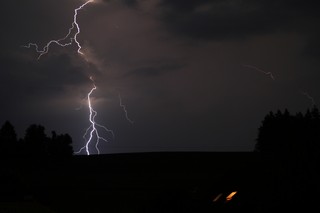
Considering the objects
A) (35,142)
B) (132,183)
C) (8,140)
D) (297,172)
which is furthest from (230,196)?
(35,142)

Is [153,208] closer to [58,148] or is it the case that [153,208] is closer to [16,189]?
[16,189]

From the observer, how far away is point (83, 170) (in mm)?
36719

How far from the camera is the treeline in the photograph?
55156 mm

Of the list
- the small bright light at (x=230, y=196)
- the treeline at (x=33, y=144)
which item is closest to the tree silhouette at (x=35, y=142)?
the treeline at (x=33, y=144)

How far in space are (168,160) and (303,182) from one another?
34230 mm

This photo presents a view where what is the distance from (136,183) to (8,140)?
31446mm

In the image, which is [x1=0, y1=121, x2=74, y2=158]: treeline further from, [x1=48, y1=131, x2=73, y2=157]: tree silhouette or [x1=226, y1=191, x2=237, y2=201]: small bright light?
[x1=226, y1=191, x2=237, y2=201]: small bright light

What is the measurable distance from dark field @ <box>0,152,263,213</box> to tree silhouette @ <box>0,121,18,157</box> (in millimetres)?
13397

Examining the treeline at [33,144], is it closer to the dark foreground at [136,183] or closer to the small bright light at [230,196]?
the dark foreground at [136,183]

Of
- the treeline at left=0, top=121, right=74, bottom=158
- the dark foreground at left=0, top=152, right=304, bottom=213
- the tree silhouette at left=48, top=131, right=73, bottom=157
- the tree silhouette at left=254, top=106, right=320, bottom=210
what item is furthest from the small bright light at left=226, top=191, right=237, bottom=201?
the tree silhouette at left=48, top=131, right=73, bottom=157

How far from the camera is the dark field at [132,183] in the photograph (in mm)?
6176

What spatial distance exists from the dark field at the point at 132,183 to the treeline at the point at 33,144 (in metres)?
14.0

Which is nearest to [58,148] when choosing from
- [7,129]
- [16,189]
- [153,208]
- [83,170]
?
[7,129]

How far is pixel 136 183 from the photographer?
2844 centimetres
